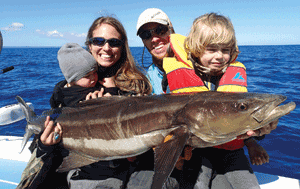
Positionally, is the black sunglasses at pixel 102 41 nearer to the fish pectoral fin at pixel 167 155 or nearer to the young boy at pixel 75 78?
the young boy at pixel 75 78

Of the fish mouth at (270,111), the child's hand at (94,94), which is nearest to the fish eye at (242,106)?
the fish mouth at (270,111)

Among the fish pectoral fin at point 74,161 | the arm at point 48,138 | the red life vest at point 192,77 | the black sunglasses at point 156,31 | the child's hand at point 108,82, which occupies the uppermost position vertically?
the black sunglasses at point 156,31

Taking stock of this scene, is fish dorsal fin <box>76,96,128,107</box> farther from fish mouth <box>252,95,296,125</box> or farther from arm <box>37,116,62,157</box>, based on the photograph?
fish mouth <box>252,95,296,125</box>

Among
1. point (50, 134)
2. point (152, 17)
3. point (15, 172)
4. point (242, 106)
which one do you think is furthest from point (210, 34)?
point (15, 172)

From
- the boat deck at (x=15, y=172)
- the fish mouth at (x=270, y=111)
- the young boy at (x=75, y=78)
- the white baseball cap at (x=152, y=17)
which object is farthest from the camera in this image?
the white baseball cap at (x=152, y=17)

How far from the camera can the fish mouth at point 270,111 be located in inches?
78.2

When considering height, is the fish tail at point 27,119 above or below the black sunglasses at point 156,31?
below

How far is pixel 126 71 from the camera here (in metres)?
3.99

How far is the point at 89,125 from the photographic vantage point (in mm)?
2838

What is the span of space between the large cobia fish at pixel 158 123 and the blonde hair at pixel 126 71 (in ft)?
2.77

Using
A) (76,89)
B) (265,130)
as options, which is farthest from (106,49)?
(265,130)

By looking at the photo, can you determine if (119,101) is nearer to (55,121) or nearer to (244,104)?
(55,121)

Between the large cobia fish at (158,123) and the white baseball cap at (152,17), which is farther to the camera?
the white baseball cap at (152,17)

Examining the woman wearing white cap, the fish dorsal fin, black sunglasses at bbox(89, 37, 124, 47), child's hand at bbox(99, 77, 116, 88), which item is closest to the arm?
the fish dorsal fin
